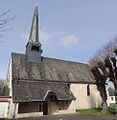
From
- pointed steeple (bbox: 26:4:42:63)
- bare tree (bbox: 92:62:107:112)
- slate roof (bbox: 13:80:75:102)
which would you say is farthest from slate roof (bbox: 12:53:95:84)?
bare tree (bbox: 92:62:107:112)

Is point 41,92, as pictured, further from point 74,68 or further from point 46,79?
point 74,68

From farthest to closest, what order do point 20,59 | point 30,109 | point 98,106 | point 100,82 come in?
point 98,106 < point 20,59 < point 100,82 < point 30,109

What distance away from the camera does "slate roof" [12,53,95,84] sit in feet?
97.3

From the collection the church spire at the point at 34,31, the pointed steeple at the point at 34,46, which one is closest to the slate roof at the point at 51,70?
the pointed steeple at the point at 34,46

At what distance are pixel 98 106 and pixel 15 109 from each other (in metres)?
17.3

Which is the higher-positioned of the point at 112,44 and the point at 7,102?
the point at 112,44

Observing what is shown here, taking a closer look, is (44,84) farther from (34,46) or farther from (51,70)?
(34,46)

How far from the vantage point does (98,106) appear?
36656 mm

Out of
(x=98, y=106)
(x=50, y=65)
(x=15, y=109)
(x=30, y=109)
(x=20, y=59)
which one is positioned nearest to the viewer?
(x=15, y=109)

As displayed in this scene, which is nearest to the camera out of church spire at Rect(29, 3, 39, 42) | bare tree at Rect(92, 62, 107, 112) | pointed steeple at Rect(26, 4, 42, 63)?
bare tree at Rect(92, 62, 107, 112)

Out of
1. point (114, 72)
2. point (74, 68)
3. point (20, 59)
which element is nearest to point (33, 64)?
point (20, 59)

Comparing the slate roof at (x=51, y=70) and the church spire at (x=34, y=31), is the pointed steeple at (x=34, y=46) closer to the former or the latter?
the church spire at (x=34, y=31)

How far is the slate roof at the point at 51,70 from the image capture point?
2966 cm

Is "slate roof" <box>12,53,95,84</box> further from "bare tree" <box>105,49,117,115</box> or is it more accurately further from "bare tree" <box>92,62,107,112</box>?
"bare tree" <box>105,49,117,115</box>
